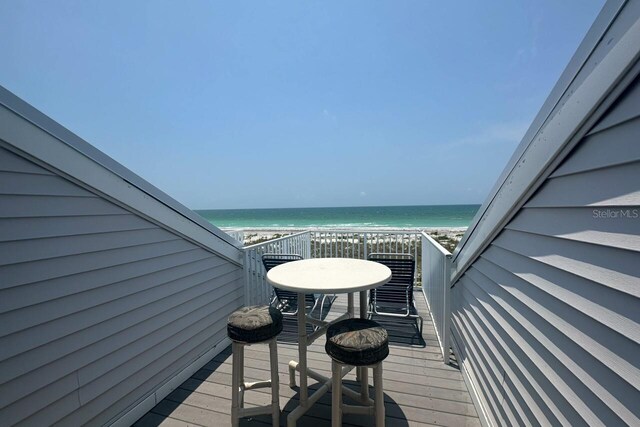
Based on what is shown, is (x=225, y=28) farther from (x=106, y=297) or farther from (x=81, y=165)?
(x=106, y=297)

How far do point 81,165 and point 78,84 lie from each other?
3480mm

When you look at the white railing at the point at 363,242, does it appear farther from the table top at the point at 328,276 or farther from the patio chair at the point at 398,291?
the table top at the point at 328,276

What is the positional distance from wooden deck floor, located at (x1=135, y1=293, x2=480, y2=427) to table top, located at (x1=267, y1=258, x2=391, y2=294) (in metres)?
1.04

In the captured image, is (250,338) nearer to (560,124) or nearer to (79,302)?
(79,302)

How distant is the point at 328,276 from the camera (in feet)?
6.06

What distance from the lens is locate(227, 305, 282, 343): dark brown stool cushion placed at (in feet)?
5.41

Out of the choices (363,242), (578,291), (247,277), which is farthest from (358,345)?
(363,242)

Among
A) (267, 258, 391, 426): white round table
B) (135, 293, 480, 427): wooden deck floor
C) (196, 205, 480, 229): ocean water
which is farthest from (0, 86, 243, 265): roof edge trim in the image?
(196, 205, 480, 229): ocean water

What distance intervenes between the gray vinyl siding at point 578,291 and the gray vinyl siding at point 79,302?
2457 millimetres

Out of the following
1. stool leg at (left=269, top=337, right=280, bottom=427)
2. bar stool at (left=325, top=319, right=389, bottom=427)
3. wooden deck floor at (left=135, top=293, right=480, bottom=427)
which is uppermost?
bar stool at (left=325, top=319, right=389, bottom=427)

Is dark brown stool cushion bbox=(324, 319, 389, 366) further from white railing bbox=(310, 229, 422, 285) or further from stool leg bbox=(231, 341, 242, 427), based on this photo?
white railing bbox=(310, 229, 422, 285)

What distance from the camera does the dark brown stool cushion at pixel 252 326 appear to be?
1649 millimetres

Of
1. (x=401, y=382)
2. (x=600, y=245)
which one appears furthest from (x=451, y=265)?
(x=600, y=245)

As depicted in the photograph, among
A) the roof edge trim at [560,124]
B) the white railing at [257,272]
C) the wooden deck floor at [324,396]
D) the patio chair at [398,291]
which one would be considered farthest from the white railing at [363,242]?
the roof edge trim at [560,124]
